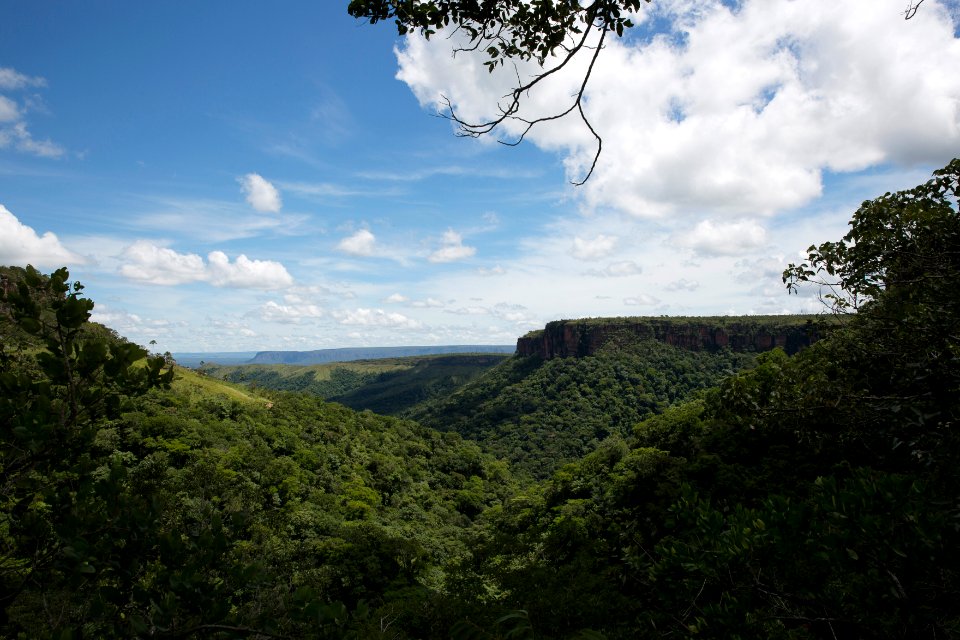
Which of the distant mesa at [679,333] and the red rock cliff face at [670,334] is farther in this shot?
the red rock cliff face at [670,334]

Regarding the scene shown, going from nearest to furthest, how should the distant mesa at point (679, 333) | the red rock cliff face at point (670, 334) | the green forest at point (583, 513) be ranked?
the green forest at point (583, 513), the distant mesa at point (679, 333), the red rock cliff face at point (670, 334)

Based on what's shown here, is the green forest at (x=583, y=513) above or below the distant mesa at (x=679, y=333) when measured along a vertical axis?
below

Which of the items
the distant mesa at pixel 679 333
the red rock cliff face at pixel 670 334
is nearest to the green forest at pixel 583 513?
the distant mesa at pixel 679 333

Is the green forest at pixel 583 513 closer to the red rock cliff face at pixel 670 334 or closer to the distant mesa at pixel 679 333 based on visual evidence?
the distant mesa at pixel 679 333

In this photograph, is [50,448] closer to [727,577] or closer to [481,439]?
[727,577]

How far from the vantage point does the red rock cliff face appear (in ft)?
324

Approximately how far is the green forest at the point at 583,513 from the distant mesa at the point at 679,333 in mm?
80359

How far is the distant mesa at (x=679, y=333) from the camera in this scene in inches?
3853

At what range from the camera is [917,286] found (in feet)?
23.3

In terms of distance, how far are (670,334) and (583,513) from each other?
309 ft

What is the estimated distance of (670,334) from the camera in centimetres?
11131

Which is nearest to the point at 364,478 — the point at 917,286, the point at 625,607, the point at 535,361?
the point at 625,607

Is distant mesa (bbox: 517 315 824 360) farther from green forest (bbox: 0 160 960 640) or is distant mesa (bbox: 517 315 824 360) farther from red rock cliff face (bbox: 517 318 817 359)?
green forest (bbox: 0 160 960 640)

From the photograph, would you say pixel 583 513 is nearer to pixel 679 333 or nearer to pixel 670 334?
pixel 679 333
